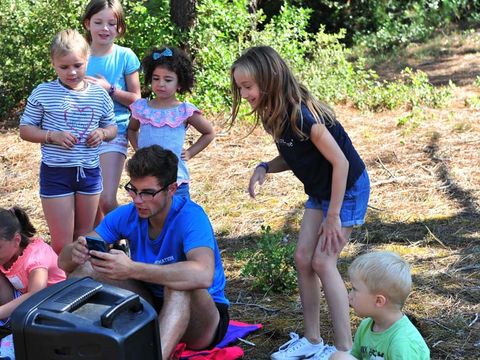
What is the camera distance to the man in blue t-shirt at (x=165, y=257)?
11.9ft

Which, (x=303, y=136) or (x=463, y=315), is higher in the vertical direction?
(x=303, y=136)

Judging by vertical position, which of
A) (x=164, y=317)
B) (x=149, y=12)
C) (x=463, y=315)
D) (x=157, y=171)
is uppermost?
(x=149, y=12)

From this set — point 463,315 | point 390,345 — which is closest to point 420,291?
point 463,315

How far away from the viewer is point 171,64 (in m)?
4.76

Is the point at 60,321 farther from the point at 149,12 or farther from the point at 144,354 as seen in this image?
the point at 149,12

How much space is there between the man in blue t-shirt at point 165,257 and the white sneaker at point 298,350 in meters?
0.32

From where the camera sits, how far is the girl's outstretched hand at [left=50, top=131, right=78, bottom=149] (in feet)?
14.8

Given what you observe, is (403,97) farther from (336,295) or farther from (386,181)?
(336,295)

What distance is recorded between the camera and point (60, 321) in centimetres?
296

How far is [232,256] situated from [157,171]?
2.06 m

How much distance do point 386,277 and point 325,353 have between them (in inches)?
39.6

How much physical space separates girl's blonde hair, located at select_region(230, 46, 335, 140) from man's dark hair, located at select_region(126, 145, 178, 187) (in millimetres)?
486

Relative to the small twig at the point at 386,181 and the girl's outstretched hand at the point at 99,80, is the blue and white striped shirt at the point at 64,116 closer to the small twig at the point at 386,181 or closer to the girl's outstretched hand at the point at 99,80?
the girl's outstretched hand at the point at 99,80

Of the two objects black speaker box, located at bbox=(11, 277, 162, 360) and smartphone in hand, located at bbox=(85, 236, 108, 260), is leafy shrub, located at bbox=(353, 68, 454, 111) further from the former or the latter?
black speaker box, located at bbox=(11, 277, 162, 360)
